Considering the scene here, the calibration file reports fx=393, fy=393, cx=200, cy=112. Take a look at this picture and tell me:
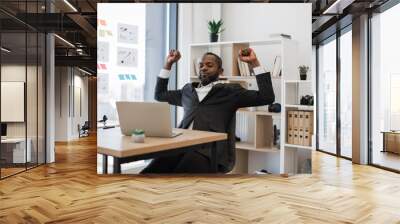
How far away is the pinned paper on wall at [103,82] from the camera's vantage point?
494 cm

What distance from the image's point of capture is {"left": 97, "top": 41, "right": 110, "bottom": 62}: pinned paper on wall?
4.98 metres

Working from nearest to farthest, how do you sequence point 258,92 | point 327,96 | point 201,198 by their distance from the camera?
1. point 201,198
2. point 258,92
3. point 327,96

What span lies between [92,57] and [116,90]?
7088 mm

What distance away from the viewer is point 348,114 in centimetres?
755

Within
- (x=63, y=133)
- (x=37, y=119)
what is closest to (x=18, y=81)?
(x=37, y=119)

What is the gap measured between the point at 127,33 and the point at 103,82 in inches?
27.0

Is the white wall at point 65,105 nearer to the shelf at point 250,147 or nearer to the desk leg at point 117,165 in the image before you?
the desk leg at point 117,165

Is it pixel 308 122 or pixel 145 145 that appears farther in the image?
pixel 308 122

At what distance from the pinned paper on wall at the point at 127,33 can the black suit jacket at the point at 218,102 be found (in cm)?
61

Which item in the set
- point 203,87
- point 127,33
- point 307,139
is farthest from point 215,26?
point 307,139

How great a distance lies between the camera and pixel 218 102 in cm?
488

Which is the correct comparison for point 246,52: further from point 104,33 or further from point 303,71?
point 104,33

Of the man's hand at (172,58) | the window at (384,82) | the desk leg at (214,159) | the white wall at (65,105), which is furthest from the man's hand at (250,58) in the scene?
the white wall at (65,105)

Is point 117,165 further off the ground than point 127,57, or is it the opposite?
point 127,57
